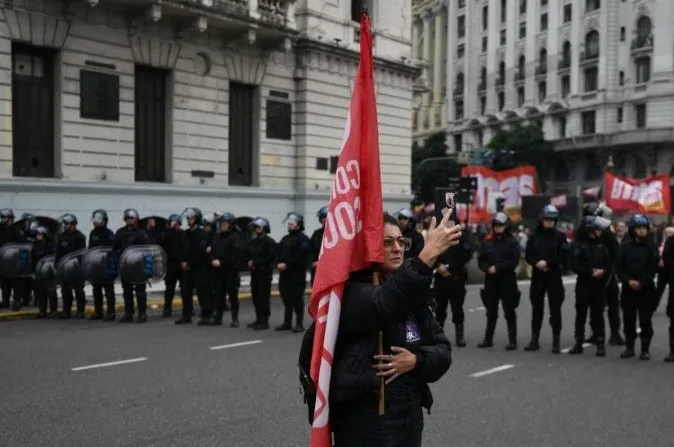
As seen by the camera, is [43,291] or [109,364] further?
[43,291]

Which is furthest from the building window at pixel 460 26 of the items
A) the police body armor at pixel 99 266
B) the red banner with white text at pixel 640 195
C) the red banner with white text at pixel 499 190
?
the police body armor at pixel 99 266

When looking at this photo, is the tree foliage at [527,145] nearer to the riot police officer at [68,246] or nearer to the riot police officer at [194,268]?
the riot police officer at [194,268]

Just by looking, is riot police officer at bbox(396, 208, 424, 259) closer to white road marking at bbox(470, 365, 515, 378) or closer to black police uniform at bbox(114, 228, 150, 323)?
white road marking at bbox(470, 365, 515, 378)

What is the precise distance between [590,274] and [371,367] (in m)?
8.56

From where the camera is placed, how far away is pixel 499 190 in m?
28.8

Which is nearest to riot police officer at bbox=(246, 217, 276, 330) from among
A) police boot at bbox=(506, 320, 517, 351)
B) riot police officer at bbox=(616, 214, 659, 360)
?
police boot at bbox=(506, 320, 517, 351)

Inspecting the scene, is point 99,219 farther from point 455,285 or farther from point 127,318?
point 455,285

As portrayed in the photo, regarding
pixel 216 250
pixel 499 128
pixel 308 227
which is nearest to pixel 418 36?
pixel 499 128

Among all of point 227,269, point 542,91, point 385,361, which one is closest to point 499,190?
point 227,269

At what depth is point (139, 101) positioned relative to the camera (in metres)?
22.2

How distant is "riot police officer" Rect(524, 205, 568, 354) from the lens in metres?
11.5

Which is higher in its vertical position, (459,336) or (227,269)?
(227,269)

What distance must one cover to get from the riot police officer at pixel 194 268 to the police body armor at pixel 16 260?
2.74 metres

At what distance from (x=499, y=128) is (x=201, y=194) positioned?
2326 inches
